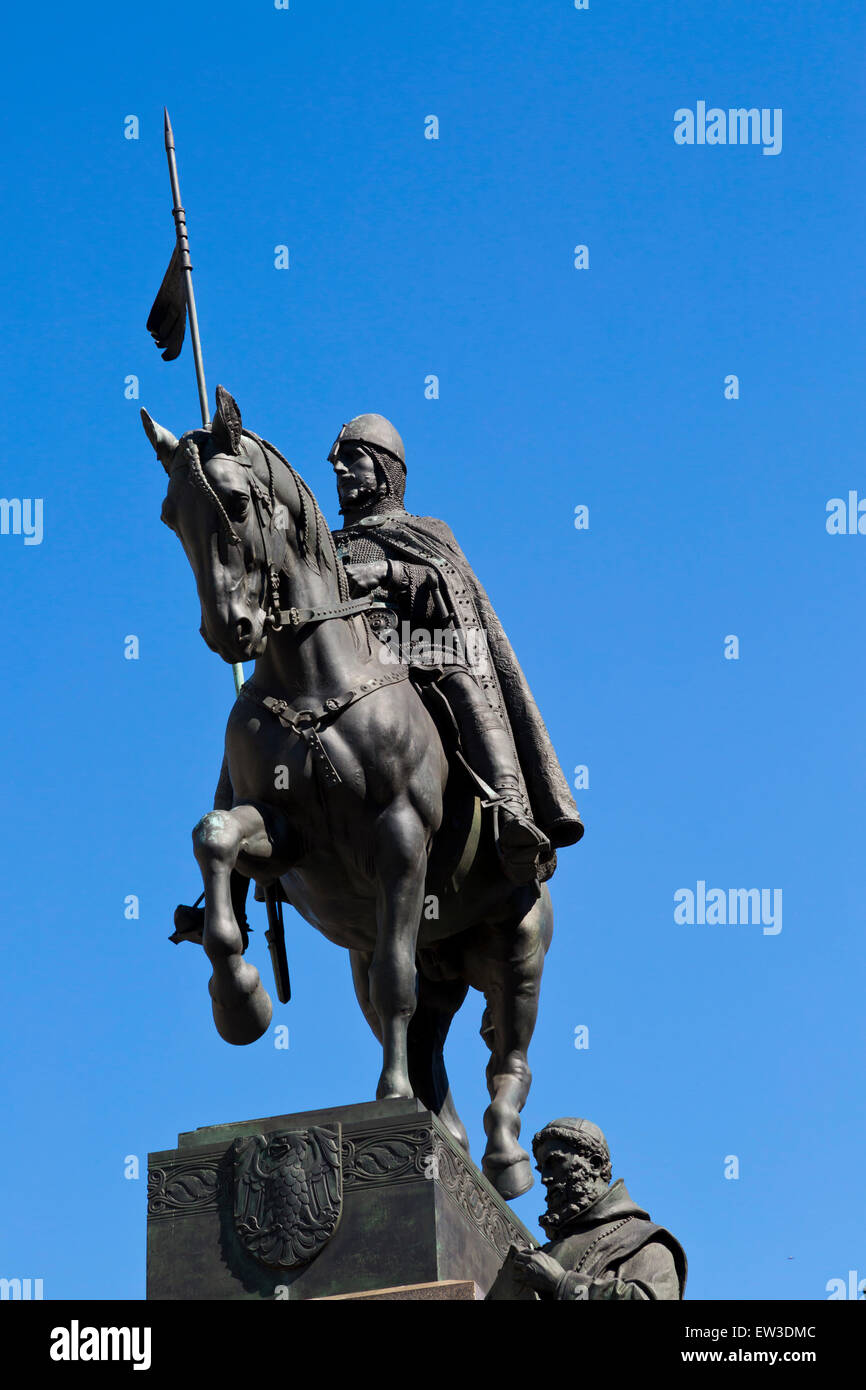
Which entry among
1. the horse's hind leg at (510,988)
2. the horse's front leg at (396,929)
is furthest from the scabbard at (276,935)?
the horse's hind leg at (510,988)

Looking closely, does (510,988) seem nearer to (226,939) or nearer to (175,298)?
(226,939)

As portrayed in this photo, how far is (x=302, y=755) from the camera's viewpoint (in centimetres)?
1669

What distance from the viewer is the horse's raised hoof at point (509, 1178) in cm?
1789

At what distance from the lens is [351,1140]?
1562cm

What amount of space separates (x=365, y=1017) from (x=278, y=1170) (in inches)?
113

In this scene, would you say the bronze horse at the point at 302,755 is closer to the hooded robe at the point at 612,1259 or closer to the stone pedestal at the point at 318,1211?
the stone pedestal at the point at 318,1211

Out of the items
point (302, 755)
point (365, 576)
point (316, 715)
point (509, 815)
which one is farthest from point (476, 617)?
point (302, 755)

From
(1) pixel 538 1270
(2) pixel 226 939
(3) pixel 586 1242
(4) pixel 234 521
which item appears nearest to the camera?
(1) pixel 538 1270

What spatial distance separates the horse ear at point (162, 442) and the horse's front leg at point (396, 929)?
8.56 feet

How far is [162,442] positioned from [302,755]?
2.15 m

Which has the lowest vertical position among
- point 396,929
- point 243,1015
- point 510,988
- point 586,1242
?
point 586,1242

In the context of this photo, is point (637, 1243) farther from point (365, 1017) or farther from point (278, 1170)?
point (365, 1017)
